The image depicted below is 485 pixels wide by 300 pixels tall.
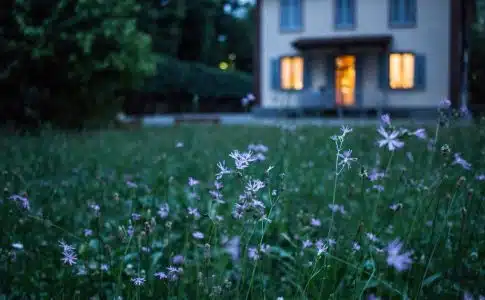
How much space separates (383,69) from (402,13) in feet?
7.78

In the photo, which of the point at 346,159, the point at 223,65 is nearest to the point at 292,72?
the point at 223,65

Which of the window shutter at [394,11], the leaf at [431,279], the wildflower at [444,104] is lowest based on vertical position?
the leaf at [431,279]

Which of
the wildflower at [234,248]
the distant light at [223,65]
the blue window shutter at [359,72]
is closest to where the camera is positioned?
the wildflower at [234,248]

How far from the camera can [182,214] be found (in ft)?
11.4

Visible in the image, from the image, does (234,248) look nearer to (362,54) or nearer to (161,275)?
(161,275)

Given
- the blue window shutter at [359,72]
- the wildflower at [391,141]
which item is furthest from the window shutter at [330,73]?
the wildflower at [391,141]

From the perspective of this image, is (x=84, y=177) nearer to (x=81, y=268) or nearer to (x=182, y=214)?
(x=182, y=214)

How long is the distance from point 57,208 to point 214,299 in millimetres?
2167

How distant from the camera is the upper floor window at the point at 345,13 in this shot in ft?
66.4

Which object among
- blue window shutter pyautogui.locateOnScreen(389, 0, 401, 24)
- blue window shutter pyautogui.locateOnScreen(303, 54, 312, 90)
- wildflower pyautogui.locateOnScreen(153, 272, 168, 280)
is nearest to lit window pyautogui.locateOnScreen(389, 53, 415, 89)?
blue window shutter pyautogui.locateOnScreen(389, 0, 401, 24)

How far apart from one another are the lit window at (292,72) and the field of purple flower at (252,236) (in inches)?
649

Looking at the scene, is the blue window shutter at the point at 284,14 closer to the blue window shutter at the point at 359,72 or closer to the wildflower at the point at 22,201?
the blue window shutter at the point at 359,72

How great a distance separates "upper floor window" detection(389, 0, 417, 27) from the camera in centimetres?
1955

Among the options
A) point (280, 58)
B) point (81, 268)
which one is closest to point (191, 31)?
point (280, 58)
